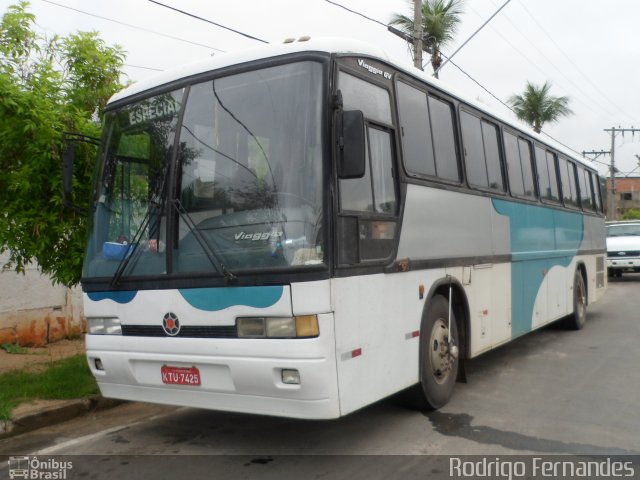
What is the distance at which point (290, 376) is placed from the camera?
15.1 ft

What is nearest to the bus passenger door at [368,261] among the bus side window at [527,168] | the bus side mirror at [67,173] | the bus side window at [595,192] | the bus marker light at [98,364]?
the bus marker light at [98,364]

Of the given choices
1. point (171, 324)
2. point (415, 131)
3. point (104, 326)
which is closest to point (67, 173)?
point (104, 326)

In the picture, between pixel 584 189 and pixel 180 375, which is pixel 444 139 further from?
pixel 584 189

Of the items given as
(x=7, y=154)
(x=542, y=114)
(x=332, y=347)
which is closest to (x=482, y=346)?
(x=332, y=347)

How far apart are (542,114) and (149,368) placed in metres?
34.0

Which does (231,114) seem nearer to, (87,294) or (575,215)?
(87,294)

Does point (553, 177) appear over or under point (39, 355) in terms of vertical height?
over

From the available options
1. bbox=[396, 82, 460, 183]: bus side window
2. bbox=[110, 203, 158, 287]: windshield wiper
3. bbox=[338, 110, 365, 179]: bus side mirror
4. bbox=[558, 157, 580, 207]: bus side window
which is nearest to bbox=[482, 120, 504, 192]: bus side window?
bbox=[396, 82, 460, 183]: bus side window

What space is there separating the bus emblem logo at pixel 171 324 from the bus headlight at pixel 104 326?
0.50 m

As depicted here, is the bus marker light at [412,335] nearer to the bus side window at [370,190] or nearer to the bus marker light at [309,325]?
the bus side window at [370,190]

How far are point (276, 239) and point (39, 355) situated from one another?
579cm

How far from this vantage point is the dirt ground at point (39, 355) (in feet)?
27.3

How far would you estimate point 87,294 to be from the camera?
5.57 metres

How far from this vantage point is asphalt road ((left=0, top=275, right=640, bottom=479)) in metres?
4.96
